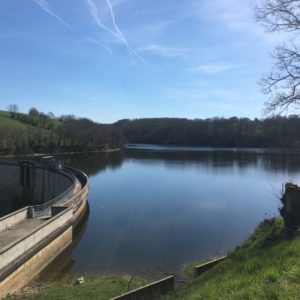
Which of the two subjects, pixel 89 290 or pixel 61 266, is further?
pixel 61 266

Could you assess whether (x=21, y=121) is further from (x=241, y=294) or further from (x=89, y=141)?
(x=241, y=294)

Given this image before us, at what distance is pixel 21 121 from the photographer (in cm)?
16438

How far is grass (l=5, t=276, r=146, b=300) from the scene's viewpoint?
15.5m

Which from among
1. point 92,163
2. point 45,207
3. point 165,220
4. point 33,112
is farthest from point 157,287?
point 33,112

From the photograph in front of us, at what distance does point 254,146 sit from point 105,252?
154 m

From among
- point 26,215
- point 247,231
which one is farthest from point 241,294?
point 247,231

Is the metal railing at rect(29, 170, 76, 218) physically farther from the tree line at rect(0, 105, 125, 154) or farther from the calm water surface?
the tree line at rect(0, 105, 125, 154)

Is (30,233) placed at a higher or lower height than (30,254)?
higher

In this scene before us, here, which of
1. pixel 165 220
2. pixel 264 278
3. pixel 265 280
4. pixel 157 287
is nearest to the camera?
pixel 265 280

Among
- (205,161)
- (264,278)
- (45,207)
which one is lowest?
(205,161)

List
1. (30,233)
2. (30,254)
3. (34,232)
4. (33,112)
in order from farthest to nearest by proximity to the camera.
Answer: (33,112), (34,232), (30,233), (30,254)

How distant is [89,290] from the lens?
16.4 metres

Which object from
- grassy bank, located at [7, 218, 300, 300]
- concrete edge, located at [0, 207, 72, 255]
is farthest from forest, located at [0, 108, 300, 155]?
grassy bank, located at [7, 218, 300, 300]

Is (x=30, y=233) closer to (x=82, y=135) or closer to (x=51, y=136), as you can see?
(x=51, y=136)
